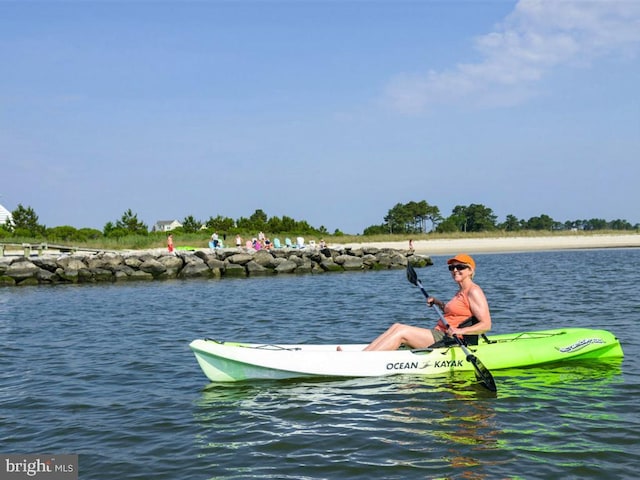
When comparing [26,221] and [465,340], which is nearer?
[465,340]

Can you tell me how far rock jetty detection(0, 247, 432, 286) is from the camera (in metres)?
27.0

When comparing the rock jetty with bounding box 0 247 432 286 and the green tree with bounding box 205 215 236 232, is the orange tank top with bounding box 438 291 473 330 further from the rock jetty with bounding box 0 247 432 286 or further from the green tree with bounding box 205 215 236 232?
the green tree with bounding box 205 215 236 232

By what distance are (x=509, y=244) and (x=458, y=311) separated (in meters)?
53.1

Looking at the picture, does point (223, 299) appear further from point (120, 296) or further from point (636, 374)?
point (636, 374)

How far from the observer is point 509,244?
5834cm

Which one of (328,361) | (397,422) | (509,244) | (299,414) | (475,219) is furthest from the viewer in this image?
(475,219)

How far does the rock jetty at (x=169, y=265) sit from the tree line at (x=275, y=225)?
70.7 ft

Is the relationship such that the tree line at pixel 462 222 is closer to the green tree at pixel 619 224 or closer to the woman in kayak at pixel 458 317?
the green tree at pixel 619 224

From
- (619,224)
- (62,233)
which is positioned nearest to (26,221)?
(62,233)

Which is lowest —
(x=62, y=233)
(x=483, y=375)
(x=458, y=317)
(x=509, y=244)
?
Result: (x=483, y=375)

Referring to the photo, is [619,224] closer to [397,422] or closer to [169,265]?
[169,265]

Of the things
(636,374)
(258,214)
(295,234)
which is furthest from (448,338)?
(258,214)

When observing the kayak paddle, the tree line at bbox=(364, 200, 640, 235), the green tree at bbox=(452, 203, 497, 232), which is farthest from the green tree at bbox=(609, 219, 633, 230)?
the kayak paddle

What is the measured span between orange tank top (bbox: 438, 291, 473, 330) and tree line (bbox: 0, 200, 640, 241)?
148 feet
